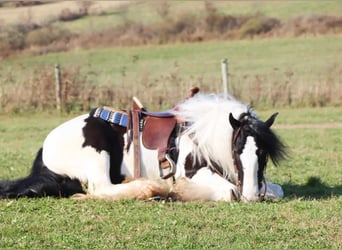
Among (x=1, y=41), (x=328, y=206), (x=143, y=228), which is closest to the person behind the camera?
(x=143, y=228)

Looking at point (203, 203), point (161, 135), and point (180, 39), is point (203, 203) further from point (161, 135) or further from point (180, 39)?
point (180, 39)

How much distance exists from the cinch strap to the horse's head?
119 centimetres

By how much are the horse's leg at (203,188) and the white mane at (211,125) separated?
15cm

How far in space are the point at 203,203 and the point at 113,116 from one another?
1441 mm

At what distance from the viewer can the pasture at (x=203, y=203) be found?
20.0 ft

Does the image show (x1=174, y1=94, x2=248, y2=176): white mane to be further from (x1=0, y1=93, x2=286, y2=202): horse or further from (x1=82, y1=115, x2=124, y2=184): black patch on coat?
(x1=82, y1=115, x2=124, y2=184): black patch on coat

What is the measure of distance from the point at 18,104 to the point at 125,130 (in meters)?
12.7

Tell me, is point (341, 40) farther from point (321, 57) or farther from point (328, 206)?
point (328, 206)

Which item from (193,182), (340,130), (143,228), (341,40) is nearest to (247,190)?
(193,182)

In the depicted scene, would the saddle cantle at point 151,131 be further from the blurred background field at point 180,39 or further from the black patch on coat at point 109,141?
the blurred background field at point 180,39

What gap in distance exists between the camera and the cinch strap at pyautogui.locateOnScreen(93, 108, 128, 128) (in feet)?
26.5

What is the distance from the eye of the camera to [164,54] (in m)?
36.7

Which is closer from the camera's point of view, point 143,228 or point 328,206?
point 143,228

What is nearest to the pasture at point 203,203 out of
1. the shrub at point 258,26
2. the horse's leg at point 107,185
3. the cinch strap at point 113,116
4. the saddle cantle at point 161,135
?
the horse's leg at point 107,185
